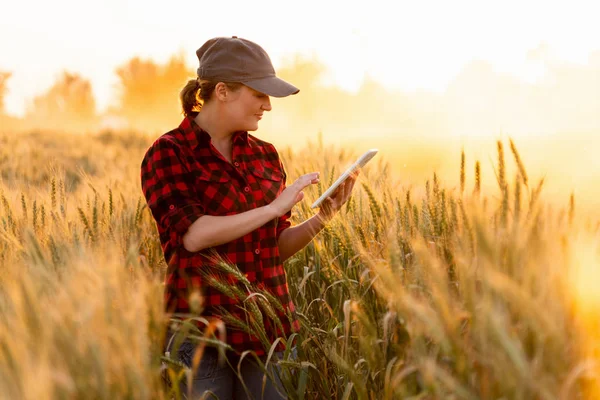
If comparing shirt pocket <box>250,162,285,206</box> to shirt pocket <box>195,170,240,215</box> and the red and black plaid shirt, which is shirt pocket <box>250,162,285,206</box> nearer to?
the red and black plaid shirt

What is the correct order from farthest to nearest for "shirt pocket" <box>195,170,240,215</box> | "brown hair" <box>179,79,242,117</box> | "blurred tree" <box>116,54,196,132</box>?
"blurred tree" <box>116,54,196,132</box> → "brown hair" <box>179,79,242,117</box> → "shirt pocket" <box>195,170,240,215</box>

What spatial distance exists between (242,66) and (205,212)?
49 centimetres

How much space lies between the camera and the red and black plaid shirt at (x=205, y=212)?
2.18 meters

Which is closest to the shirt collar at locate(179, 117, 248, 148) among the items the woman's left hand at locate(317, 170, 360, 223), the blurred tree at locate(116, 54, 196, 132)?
the woman's left hand at locate(317, 170, 360, 223)

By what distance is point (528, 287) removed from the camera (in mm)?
1208

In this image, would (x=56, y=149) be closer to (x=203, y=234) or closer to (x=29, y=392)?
(x=203, y=234)

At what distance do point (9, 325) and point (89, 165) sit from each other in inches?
317

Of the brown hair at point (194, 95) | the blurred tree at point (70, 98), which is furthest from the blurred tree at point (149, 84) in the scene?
the brown hair at point (194, 95)

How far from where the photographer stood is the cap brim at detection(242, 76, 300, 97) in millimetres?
2268

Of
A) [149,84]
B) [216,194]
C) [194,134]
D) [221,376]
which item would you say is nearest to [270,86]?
[194,134]

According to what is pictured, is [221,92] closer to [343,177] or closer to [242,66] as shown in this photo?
[242,66]

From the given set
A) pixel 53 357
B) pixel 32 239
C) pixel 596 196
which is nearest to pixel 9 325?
pixel 53 357

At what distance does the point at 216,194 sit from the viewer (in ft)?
7.41

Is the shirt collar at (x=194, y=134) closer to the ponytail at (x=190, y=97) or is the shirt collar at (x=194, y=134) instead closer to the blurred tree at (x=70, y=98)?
the ponytail at (x=190, y=97)
